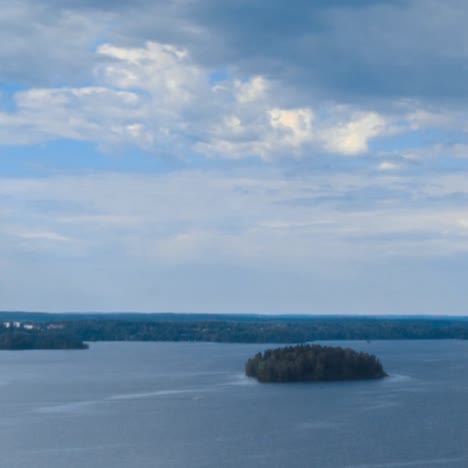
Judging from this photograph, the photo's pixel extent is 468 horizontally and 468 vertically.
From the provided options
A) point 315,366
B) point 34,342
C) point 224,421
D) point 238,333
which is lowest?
point 224,421

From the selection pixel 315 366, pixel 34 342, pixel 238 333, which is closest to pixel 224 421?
pixel 315 366

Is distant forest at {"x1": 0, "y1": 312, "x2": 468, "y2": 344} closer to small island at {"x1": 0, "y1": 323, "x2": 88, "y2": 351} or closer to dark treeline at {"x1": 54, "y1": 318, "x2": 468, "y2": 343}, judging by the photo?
dark treeline at {"x1": 54, "y1": 318, "x2": 468, "y2": 343}

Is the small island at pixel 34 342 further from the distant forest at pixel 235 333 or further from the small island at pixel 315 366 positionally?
the small island at pixel 315 366

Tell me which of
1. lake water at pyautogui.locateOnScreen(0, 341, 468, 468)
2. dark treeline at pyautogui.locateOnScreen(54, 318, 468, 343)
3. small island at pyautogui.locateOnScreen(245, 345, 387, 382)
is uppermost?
dark treeline at pyautogui.locateOnScreen(54, 318, 468, 343)

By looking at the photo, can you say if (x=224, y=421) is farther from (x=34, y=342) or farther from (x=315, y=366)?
(x=34, y=342)

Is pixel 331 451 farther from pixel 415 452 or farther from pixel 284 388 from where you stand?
pixel 284 388

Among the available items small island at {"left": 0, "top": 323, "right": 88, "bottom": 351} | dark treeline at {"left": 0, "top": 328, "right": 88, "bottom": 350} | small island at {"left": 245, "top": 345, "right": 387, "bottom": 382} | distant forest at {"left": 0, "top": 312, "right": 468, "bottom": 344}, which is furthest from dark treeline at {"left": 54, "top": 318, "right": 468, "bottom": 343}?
small island at {"left": 245, "top": 345, "right": 387, "bottom": 382}

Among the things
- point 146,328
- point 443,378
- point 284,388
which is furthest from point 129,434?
point 146,328
